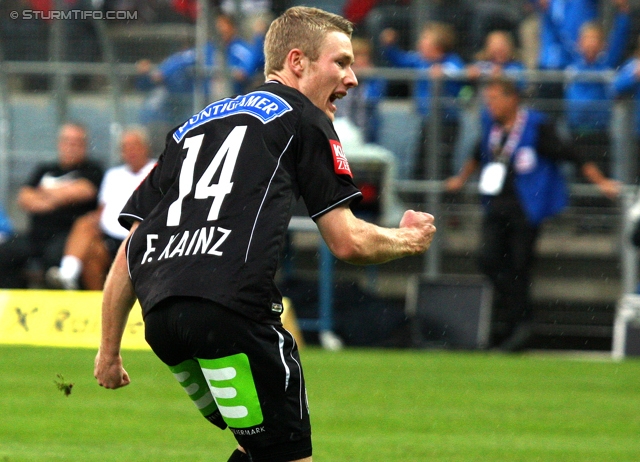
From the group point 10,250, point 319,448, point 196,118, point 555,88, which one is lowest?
point 10,250

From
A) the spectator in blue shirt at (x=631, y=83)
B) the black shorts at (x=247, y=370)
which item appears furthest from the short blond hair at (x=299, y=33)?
the spectator in blue shirt at (x=631, y=83)

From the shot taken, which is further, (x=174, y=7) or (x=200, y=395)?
(x=174, y=7)

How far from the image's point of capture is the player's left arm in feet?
13.8

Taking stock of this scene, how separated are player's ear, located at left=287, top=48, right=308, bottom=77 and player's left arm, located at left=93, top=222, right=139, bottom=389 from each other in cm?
79

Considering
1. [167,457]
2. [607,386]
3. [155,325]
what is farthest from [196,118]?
[607,386]

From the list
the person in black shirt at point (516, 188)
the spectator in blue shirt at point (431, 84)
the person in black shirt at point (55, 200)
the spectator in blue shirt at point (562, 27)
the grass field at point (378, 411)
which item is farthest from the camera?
the person in black shirt at point (55, 200)

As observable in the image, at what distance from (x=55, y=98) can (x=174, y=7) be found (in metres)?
1.80

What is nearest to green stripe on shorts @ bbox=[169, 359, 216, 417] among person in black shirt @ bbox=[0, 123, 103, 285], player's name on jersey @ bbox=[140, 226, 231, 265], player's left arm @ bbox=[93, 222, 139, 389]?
player's left arm @ bbox=[93, 222, 139, 389]

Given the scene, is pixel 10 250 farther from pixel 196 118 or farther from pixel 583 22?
pixel 196 118

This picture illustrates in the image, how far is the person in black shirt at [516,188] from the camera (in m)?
12.5

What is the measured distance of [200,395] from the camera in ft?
14.1

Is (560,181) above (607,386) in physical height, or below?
above

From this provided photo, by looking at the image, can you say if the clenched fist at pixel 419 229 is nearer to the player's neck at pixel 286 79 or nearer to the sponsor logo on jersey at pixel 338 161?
the sponsor logo on jersey at pixel 338 161

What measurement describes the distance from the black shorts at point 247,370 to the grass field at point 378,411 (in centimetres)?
257
